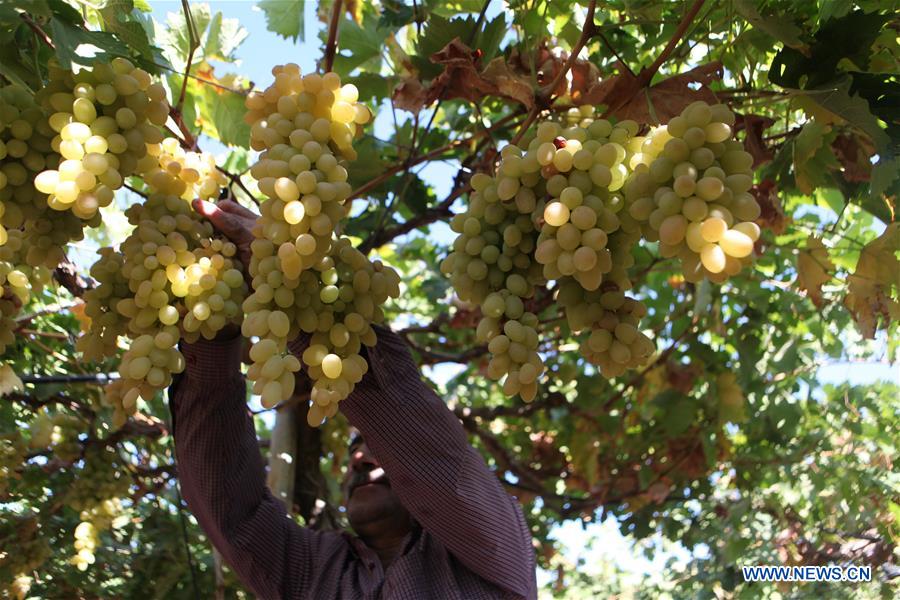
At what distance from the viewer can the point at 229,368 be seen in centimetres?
162

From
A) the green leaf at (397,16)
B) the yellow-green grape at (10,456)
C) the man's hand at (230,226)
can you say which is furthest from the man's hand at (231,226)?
the yellow-green grape at (10,456)

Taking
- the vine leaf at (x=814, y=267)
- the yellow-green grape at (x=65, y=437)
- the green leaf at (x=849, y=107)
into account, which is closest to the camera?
the green leaf at (x=849, y=107)

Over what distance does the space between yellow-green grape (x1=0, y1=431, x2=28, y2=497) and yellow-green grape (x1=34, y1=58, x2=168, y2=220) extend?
1.16 metres

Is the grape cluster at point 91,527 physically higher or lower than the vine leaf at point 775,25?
lower

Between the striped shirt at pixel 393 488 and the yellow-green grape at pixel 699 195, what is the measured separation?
0.61m

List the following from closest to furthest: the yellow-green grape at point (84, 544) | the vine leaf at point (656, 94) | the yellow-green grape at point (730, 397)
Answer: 1. the vine leaf at point (656, 94)
2. the yellow-green grape at point (84, 544)
3. the yellow-green grape at point (730, 397)

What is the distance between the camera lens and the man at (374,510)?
1.52 metres

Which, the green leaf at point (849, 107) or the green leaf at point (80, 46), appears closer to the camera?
the green leaf at point (80, 46)

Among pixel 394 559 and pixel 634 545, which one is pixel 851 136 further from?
pixel 634 545

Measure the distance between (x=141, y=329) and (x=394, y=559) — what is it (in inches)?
35.9

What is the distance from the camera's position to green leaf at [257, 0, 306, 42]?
2318 mm

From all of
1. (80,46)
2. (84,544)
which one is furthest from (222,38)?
(84,544)

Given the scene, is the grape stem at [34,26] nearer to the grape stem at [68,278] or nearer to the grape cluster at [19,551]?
the grape stem at [68,278]

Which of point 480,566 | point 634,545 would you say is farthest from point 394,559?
point 634,545
